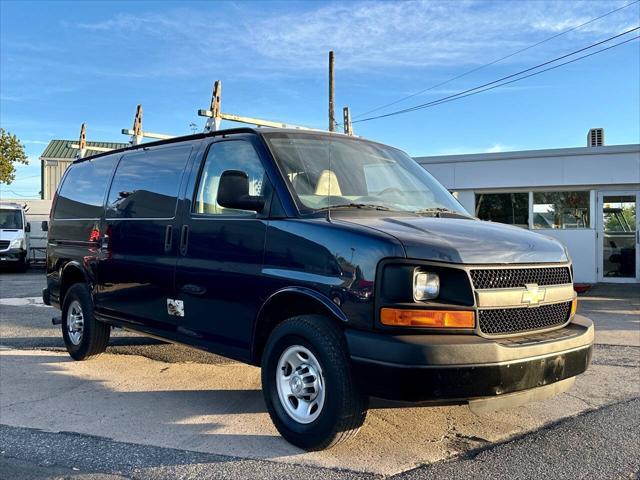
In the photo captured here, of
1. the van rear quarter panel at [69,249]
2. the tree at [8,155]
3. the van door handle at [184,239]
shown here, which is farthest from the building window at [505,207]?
the tree at [8,155]

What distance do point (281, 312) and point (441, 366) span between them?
1.25 m

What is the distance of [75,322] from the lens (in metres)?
6.48

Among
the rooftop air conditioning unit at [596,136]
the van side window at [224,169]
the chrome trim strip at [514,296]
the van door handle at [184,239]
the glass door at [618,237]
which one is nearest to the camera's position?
the chrome trim strip at [514,296]

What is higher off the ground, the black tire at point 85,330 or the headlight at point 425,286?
the headlight at point 425,286

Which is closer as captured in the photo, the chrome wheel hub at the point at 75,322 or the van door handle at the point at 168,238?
the van door handle at the point at 168,238

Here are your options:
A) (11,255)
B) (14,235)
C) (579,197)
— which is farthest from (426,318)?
(14,235)

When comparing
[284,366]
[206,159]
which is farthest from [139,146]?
[284,366]

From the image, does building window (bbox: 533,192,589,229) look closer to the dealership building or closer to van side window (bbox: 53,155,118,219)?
the dealership building

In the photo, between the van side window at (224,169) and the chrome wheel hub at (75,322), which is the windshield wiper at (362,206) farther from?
the chrome wheel hub at (75,322)

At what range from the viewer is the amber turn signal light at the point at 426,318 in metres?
3.30

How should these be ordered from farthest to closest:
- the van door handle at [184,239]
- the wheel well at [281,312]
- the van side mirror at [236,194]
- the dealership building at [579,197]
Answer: the dealership building at [579,197] < the van door handle at [184,239] < the van side mirror at [236,194] < the wheel well at [281,312]

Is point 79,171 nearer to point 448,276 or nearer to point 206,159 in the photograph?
point 206,159

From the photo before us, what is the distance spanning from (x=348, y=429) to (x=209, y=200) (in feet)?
6.87

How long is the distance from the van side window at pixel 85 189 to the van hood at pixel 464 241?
335cm
